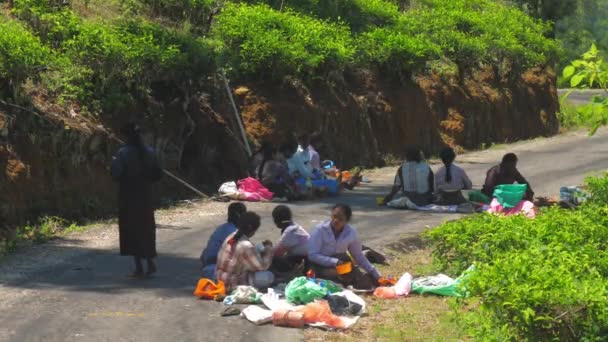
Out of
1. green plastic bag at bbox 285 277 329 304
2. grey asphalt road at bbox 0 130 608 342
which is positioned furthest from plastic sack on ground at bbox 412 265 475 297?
grey asphalt road at bbox 0 130 608 342

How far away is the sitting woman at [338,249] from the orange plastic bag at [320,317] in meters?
1.51

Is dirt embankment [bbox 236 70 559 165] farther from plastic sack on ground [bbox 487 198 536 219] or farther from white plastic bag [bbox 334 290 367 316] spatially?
white plastic bag [bbox 334 290 367 316]

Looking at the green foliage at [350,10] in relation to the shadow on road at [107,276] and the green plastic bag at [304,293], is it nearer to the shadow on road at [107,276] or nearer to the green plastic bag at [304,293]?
the shadow on road at [107,276]

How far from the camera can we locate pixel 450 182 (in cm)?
1842

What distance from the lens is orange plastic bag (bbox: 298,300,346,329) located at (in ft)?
35.2

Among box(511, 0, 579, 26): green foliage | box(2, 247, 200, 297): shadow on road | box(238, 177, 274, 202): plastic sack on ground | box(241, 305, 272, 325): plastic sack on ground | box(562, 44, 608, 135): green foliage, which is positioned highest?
box(511, 0, 579, 26): green foliage

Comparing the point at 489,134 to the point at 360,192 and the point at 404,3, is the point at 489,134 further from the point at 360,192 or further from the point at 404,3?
the point at 360,192

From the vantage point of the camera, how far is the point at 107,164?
58.5ft

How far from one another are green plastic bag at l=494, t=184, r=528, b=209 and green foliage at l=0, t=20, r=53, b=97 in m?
7.04

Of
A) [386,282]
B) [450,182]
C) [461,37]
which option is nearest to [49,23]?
[450,182]

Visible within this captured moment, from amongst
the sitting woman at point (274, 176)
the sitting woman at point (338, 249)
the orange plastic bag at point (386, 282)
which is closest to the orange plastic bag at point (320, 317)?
the sitting woman at point (338, 249)

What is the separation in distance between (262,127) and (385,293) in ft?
34.1

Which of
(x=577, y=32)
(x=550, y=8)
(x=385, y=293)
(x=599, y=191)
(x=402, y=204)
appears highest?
(x=550, y=8)

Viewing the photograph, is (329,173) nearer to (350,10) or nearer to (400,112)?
(400,112)
